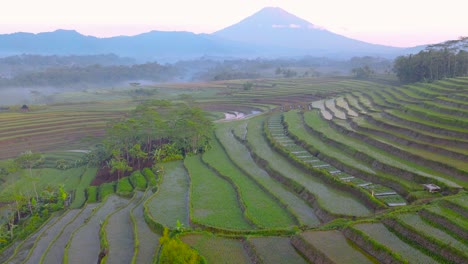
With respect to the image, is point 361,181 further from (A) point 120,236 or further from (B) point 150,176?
(B) point 150,176

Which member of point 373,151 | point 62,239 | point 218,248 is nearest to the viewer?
point 218,248

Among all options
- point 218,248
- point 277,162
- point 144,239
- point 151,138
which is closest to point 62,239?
point 144,239

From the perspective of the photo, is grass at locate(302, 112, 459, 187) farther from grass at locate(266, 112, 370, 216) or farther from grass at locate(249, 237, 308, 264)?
grass at locate(249, 237, 308, 264)

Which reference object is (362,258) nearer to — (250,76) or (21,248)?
(21,248)

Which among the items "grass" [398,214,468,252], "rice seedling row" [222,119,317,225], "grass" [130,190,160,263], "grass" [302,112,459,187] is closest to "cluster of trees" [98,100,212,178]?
"rice seedling row" [222,119,317,225]

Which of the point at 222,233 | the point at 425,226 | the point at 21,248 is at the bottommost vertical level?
the point at 21,248

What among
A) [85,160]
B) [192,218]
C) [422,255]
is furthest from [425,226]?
[85,160]
